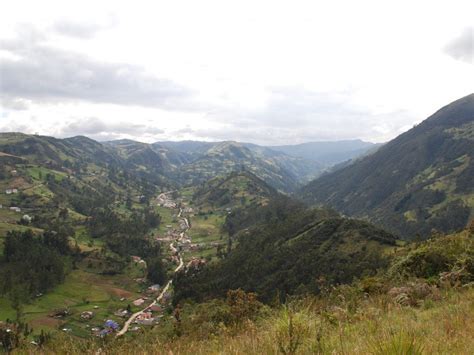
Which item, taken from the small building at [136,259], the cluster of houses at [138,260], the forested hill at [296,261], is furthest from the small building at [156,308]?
the small building at [136,259]

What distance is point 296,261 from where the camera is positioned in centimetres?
9194

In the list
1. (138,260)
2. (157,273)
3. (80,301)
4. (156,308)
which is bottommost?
(156,308)

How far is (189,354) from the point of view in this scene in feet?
17.6

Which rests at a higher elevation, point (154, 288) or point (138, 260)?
point (138, 260)

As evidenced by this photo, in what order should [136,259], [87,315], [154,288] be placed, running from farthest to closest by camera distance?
[136,259], [154,288], [87,315]

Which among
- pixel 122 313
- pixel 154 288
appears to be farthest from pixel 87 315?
pixel 154 288

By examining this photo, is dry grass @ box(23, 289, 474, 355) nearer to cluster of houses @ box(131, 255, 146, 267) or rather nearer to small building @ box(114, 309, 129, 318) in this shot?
small building @ box(114, 309, 129, 318)

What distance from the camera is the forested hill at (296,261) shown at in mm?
77613

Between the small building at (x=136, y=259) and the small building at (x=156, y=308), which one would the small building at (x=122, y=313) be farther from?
the small building at (x=136, y=259)

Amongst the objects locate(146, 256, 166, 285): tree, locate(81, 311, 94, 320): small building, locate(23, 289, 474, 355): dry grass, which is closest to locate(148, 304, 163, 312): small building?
locate(81, 311, 94, 320): small building

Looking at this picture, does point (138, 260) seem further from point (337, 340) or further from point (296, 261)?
point (337, 340)

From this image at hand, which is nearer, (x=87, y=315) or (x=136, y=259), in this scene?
(x=87, y=315)

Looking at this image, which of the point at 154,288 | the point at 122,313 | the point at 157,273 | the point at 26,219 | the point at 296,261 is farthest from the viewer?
the point at 26,219

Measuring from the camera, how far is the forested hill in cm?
7761
